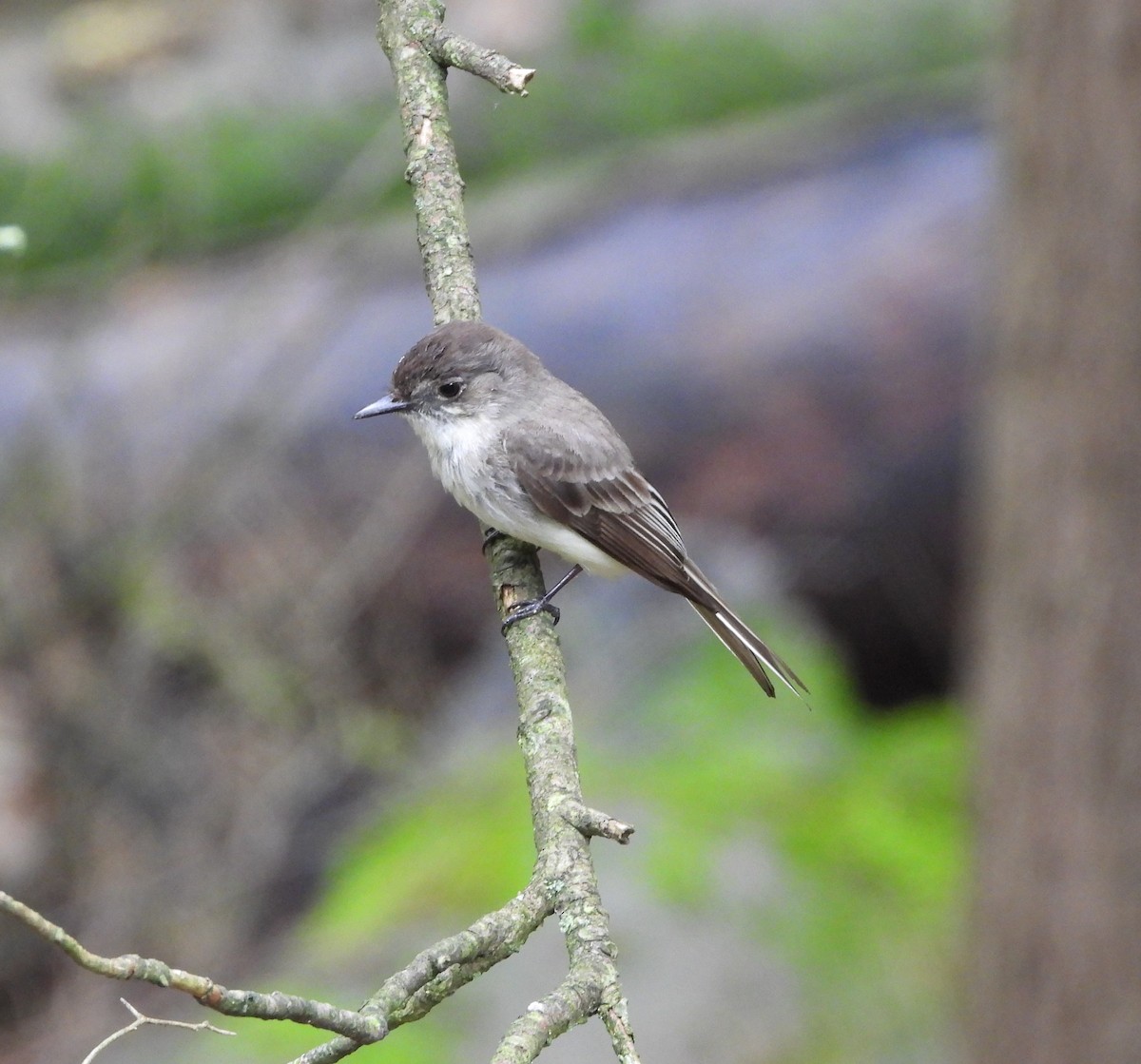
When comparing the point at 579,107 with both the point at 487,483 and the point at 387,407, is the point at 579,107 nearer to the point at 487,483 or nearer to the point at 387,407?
the point at 387,407

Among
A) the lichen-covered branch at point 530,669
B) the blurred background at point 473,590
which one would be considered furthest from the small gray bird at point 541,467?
the blurred background at point 473,590

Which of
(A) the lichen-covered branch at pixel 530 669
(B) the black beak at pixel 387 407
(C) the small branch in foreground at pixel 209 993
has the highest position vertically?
(B) the black beak at pixel 387 407

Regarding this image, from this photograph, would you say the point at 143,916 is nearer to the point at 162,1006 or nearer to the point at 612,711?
the point at 162,1006

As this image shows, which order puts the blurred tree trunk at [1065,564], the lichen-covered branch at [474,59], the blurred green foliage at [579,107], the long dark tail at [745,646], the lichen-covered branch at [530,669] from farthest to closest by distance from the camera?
the blurred green foliage at [579,107], the blurred tree trunk at [1065,564], the long dark tail at [745,646], the lichen-covered branch at [474,59], the lichen-covered branch at [530,669]

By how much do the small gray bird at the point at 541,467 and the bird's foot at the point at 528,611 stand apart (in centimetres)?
51

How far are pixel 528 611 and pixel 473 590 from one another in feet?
16.1

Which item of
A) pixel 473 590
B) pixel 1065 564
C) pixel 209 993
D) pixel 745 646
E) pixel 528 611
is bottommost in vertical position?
pixel 209 993

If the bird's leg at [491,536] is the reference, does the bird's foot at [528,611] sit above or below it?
below

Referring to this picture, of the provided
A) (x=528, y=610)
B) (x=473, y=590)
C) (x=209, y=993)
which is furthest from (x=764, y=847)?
(x=209, y=993)

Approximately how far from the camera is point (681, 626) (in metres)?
7.07

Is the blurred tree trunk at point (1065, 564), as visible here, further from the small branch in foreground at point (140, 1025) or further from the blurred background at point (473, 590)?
the small branch in foreground at point (140, 1025)

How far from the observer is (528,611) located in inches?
126

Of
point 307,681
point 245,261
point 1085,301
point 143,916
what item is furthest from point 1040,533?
point 245,261

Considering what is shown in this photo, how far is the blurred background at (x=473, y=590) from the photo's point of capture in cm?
528
